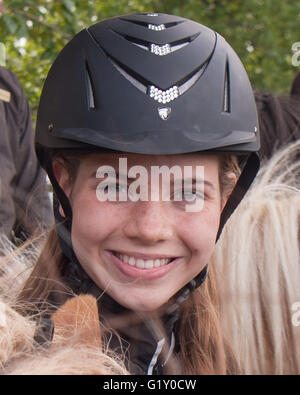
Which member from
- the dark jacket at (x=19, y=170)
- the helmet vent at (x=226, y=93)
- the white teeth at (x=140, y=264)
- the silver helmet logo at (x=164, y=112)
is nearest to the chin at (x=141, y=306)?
the white teeth at (x=140, y=264)

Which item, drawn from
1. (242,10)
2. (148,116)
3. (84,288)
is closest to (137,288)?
(84,288)

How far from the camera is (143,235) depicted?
1.86 metres

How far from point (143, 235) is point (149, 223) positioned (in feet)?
0.14

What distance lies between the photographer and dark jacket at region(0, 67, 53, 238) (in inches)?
123

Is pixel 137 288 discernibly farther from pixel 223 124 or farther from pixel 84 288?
pixel 223 124

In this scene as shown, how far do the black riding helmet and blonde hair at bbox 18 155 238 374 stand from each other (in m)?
0.10

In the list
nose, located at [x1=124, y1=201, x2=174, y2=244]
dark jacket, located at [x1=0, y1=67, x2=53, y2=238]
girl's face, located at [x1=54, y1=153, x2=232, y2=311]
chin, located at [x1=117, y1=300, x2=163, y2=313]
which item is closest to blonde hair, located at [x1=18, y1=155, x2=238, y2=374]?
girl's face, located at [x1=54, y1=153, x2=232, y2=311]

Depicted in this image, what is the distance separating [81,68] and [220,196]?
660 millimetres

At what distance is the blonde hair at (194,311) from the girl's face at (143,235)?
0.13 metres

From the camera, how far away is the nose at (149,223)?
1.85 meters

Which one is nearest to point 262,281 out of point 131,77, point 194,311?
point 194,311

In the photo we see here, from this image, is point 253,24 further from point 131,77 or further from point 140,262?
point 140,262

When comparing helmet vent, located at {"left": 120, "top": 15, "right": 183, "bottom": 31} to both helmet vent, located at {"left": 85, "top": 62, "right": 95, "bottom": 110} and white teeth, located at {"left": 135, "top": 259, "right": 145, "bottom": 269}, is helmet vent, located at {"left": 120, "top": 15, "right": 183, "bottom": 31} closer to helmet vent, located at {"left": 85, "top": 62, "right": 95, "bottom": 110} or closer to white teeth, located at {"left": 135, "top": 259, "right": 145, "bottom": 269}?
helmet vent, located at {"left": 85, "top": 62, "right": 95, "bottom": 110}

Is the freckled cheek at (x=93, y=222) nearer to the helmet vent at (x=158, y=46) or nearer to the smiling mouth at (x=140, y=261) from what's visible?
the smiling mouth at (x=140, y=261)
